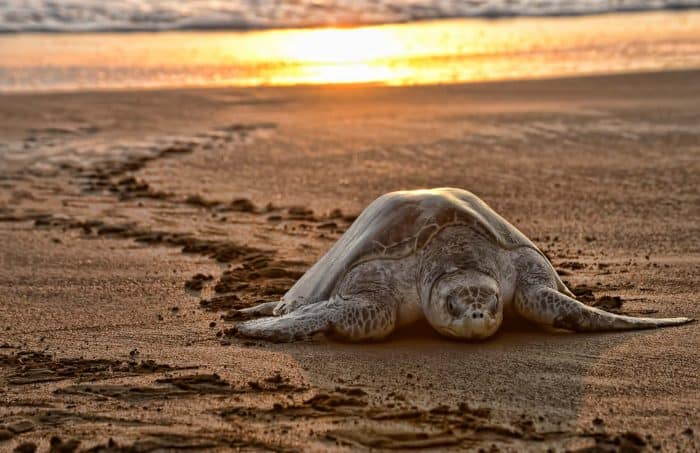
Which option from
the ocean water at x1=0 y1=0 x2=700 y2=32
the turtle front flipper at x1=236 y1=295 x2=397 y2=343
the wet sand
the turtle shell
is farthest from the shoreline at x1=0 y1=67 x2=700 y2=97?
the turtle front flipper at x1=236 y1=295 x2=397 y2=343

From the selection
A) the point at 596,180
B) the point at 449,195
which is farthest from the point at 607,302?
the point at 596,180

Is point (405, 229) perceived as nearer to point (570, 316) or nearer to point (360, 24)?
point (570, 316)

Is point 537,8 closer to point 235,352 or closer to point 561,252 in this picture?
point 561,252

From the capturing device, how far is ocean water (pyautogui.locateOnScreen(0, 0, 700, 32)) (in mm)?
20094

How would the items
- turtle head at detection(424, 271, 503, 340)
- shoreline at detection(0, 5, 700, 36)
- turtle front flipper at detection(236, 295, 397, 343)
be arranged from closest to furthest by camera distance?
1. turtle head at detection(424, 271, 503, 340)
2. turtle front flipper at detection(236, 295, 397, 343)
3. shoreline at detection(0, 5, 700, 36)

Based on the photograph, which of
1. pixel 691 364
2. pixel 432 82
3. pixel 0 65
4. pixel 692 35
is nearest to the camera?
pixel 691 364

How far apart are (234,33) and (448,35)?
12.6 ft

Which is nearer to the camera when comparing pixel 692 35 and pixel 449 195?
pixel 449 195

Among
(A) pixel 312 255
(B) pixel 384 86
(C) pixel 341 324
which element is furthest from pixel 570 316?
(B) pixel 384 86

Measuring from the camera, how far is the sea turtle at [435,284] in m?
4.82

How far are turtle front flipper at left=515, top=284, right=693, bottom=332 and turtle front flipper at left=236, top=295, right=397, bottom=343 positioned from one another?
0.63m

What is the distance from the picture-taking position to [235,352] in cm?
479

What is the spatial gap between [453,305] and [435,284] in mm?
170

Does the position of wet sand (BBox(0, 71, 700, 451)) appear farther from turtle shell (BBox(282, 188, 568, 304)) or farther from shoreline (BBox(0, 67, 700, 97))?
turtle shell (BBox(282, 188, 568, 304))
